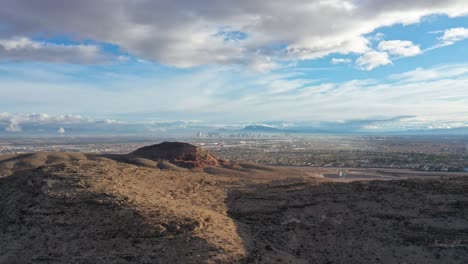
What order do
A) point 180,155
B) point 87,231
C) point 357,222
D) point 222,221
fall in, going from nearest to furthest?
point 87,231 → point 222,221 → point 357,222 → point 180,155

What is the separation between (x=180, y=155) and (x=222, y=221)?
35.0m

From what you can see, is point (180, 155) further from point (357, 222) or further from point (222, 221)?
point (357, 222)

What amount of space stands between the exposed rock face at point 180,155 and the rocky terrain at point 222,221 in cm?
2650

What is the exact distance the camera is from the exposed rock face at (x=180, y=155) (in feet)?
159

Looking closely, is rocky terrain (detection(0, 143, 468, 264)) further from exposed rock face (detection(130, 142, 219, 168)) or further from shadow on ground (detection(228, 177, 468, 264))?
exposed rock face (detection(130, 142, 219, 168))

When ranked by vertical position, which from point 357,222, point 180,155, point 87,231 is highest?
point 180,155

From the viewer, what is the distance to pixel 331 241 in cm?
1502

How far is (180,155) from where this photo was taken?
50.1 m

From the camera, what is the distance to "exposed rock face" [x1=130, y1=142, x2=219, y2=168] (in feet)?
159

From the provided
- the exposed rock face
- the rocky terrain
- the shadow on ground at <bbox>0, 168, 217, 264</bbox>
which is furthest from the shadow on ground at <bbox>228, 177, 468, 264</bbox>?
the exposed rock face

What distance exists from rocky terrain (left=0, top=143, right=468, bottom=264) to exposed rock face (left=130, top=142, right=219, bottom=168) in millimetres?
26499

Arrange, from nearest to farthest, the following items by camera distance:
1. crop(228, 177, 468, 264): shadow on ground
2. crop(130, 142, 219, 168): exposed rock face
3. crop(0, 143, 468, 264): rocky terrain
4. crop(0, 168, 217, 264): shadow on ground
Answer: crop(0, 168, 217, 264): shadow on ground < crop(0, 143, 468, 264): rocky terrain < crop(228, 177, 468, 264): shadow on ground < crop(130, 142, 219, 168): exposed rock face

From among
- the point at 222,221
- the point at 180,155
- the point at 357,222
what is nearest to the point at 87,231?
the point at 222,221

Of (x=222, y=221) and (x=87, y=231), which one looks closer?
(x=87, y=231)
